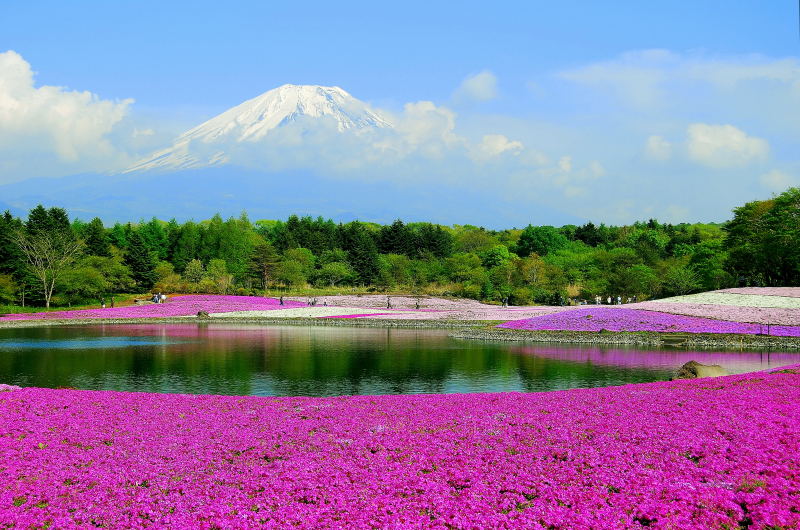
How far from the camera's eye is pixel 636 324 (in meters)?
36.3

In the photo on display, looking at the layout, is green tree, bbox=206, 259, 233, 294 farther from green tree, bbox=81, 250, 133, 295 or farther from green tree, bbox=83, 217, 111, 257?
green tree, bbox=83, 217, 111, 257

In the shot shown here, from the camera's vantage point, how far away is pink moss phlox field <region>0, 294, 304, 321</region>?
46.7 meters

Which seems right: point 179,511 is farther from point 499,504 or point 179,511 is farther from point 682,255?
point 682,255

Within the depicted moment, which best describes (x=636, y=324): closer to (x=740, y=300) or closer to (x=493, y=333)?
(x=493, y=333)

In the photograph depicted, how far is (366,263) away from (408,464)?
231ft

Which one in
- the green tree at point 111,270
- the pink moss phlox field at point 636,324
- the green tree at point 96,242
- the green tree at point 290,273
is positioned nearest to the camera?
the pink moss phlox field at point 636,324

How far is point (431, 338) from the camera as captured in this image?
1387 inches

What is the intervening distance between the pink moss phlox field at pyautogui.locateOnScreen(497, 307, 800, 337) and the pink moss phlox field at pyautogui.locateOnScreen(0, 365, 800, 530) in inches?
888

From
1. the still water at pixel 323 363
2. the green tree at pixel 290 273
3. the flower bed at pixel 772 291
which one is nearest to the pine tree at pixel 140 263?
the green tree at pixel 290 273

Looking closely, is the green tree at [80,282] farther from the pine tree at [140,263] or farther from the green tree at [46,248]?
the pine tree at [140,263]

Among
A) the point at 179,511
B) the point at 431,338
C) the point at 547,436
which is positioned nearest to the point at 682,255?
the point at 431,338

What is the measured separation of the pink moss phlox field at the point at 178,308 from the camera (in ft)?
153

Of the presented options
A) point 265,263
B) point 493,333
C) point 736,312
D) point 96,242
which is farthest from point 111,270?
point 736,312

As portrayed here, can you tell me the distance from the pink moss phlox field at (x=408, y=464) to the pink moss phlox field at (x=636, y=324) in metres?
22.6
